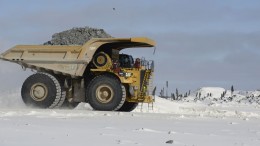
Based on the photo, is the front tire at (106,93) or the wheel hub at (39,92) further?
the wheel hub at (39,92)

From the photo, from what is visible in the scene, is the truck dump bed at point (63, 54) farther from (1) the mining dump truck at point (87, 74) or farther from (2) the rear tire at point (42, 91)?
(2) the rear tire at point (42, 91)

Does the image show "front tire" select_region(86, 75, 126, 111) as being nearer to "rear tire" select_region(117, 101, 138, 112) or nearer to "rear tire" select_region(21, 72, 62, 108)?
"rear tire" select_region(21, 72, 62, 108)

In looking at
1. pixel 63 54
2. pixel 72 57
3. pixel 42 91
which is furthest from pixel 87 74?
pixel 42 91

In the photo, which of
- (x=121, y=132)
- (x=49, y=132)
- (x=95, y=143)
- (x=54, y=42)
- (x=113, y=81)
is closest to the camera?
(x=95, y=143)

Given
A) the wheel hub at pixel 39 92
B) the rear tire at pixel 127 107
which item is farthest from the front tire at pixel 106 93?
the rear tire at pixel 127 107

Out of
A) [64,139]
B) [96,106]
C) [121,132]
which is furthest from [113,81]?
[64,139]

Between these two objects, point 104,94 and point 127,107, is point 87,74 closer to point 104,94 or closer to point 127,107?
point 104,94

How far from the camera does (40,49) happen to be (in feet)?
59.3

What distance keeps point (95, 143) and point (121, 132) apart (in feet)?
5.93

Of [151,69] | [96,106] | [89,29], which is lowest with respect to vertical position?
[96,106]

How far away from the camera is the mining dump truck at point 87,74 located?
17.2 m

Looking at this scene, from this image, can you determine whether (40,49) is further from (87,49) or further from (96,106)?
(96,106)

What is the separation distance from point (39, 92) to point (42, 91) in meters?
0.12

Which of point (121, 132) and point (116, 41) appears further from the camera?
point (116, 41)
